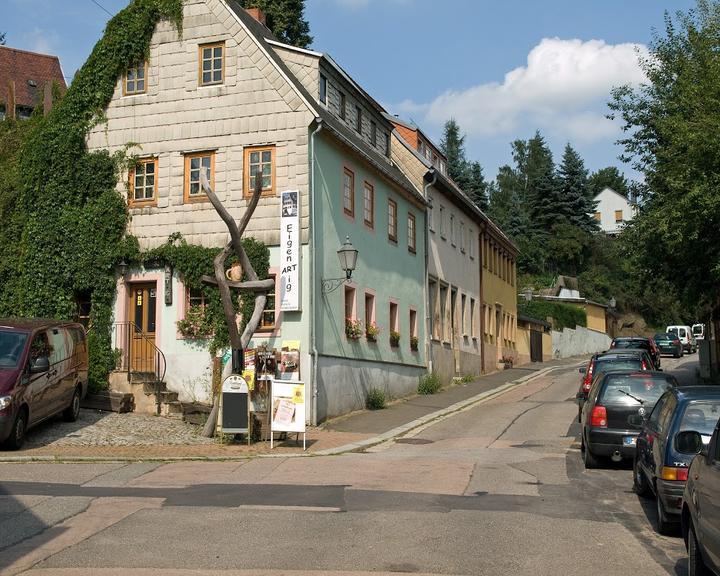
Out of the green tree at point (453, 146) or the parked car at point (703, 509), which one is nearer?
the parked car at point (703, 509)

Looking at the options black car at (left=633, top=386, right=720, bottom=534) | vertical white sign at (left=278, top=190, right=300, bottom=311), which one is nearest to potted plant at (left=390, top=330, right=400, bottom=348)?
vertical white sign at (left=278, top=190, right=300, bottom=311)

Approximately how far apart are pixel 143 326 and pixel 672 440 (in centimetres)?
1629

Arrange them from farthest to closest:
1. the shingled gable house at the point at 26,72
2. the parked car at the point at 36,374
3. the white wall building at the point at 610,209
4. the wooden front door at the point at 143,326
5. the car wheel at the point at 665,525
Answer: the white wall building at the point at 610,209, the shingled gable house at the point at 26,72, the wooden front door at the point at 143,326, the parked car at the point at 36,374, the car wheel at the point at 665,525

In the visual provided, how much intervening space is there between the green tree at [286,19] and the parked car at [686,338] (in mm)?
35679

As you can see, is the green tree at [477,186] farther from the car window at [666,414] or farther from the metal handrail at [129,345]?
the car window at [666,414]

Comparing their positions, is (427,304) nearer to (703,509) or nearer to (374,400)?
(374,400)

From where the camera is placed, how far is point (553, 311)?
61438mm

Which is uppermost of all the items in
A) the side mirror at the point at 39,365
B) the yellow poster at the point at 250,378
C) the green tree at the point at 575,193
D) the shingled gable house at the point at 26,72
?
the shingled gable house at the point at 26,72

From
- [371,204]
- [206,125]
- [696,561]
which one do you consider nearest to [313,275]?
[206,125]

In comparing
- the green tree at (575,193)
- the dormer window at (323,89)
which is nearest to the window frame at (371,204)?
the dormer window at (323,89)

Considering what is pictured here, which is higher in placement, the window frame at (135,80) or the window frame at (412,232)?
the window frame at (135,80)

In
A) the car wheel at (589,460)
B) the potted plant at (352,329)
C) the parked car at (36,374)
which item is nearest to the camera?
the car wheel at (589,460)

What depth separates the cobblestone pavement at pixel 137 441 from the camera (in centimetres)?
1584

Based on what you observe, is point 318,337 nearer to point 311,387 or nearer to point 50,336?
point 311,387
